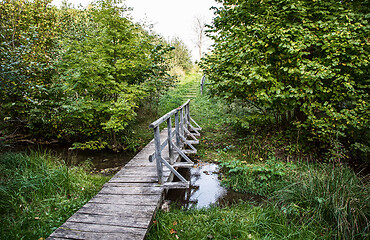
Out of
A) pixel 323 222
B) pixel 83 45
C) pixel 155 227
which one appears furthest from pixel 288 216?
pixel 83 45

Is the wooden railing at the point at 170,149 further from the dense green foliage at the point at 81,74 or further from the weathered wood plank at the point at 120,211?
the dense green foliage at the point at 81,74

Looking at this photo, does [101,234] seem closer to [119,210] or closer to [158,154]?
[119,210]

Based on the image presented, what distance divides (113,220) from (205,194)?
257cm

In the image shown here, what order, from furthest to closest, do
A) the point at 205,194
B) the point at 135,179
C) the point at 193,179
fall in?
the point at 193,179
the point at 205,194
the point at 135,179

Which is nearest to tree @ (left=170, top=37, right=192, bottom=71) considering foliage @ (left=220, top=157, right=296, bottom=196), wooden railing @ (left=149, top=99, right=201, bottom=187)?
wooden railing @ (left=149, top=99, right=201, bottom=187)

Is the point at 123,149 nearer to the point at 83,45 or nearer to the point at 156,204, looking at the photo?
the point at 83,45

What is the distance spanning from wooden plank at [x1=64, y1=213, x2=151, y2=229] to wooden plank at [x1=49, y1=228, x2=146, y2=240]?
12cm

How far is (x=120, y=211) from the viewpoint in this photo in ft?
10.1

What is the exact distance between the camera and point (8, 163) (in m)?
4.66

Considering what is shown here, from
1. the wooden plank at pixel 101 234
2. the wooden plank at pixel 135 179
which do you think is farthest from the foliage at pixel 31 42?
the wooden plank at pixel 101 234

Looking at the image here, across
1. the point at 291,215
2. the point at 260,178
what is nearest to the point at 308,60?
the point at 260,178

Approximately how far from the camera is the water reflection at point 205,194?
14.7 feet

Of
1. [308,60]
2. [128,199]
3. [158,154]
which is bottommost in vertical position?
[128,199]

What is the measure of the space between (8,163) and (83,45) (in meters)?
4.05
